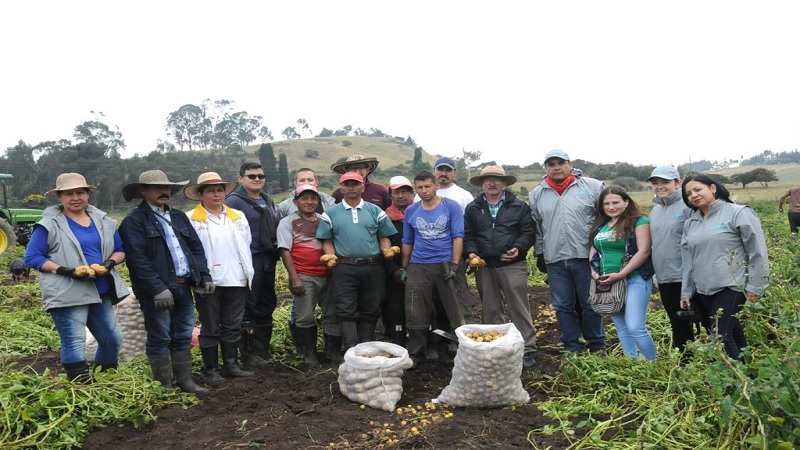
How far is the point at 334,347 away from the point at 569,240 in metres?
2.35

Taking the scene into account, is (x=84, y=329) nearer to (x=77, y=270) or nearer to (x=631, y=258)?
(x=77, y=270)

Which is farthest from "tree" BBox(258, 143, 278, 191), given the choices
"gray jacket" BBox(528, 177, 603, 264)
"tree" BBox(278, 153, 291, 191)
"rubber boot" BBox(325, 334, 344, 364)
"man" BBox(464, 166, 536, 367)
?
"gray jacket" BBox(528, 177, 603, 264)

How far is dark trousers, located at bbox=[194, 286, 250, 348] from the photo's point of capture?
5141 millimetres

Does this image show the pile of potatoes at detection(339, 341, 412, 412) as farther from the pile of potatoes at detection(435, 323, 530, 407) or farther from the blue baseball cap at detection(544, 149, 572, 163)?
the blue baseball cap at detection(544, 149, 572, 163)

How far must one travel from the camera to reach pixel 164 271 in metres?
4.66

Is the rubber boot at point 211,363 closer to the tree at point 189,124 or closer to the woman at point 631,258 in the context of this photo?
the woman at point 631,258

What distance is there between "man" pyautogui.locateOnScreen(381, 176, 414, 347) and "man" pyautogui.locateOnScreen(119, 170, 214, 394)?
1.71 m

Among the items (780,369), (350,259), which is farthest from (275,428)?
(780,369)

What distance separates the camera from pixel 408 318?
218 inches

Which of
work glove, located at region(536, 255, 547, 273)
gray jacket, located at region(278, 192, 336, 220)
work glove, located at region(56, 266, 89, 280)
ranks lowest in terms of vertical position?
work glove, located at region(536, 255, 547, 273)

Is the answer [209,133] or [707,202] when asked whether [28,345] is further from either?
[209,133]

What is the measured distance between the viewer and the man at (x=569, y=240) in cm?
523

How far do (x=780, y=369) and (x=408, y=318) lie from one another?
127 inches

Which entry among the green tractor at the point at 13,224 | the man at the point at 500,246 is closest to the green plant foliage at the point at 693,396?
the man at the point at 500,246
